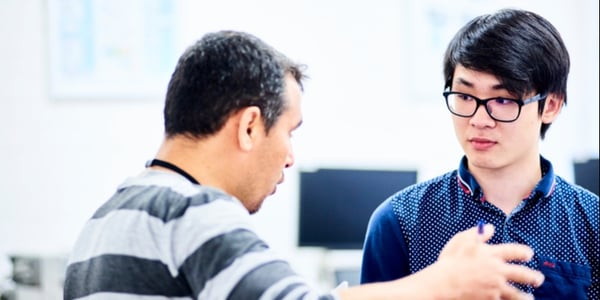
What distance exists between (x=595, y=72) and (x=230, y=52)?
129 inches

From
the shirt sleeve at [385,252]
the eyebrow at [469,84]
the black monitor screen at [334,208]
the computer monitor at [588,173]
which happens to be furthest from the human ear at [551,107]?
the black monitor screen at [334,208]

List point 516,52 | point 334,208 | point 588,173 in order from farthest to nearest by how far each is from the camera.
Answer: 1. point 334,208
2. point 588,173
3. point 516,52

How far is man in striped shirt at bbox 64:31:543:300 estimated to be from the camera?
3.33ft

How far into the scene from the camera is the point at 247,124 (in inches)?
45.3

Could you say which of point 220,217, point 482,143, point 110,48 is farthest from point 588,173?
point 220,217

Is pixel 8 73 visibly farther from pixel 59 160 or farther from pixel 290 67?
pixel 290 67

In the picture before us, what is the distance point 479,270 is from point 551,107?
0.65 m

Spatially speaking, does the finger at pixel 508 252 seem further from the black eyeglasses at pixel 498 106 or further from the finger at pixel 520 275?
the black eyeglasses at pixel 498 106

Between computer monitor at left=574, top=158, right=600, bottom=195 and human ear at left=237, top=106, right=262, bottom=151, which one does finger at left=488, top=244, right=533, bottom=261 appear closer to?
human ear at left=237, top=106, right=262, bottom=151

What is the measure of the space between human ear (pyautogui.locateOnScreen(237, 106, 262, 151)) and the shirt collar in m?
0.58

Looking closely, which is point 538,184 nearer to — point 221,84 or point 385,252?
point 385,252

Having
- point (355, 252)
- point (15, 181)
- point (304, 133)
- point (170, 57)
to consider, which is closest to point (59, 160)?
point (15, 181)

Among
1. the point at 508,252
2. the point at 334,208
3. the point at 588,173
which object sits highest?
the point at 508,252

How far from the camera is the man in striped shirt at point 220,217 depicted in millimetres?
1016
